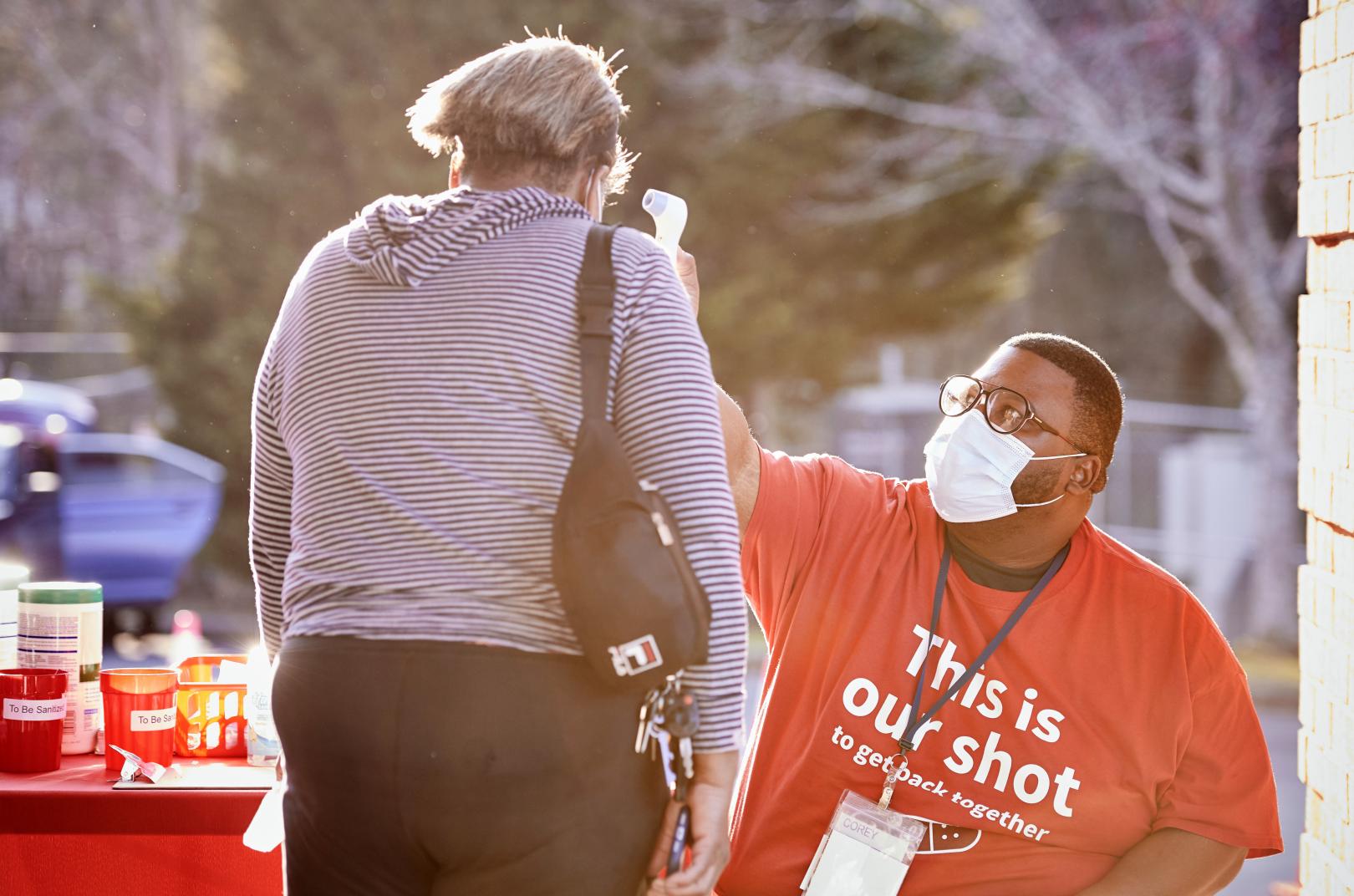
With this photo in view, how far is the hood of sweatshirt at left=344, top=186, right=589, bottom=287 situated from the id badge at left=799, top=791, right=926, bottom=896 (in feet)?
3.68

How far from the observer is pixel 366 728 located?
5.39 ft

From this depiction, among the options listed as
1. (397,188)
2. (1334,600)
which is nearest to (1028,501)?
Answer: (1334,600)

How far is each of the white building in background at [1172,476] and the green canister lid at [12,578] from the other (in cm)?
1135

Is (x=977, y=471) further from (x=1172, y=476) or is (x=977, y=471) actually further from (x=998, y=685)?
(x=1172, y=476)

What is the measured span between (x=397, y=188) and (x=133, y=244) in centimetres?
928

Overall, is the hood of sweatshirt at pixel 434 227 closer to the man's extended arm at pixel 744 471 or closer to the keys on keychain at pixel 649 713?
the keys on keychain at pixel 649 713

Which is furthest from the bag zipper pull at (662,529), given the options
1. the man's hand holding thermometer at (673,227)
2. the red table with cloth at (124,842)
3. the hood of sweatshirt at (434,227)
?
the red table with cloth at (124,842)

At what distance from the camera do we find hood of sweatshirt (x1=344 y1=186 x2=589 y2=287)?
174cm

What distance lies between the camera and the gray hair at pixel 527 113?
1.80m

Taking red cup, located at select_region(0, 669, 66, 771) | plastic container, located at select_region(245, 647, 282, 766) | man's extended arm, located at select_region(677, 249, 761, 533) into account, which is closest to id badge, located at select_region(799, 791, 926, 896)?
man's extended arm, located at select_region(677, 249, 761, 533)

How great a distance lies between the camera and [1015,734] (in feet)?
7.75

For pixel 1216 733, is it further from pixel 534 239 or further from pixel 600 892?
pixel 534 239

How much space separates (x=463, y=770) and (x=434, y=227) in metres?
0.66

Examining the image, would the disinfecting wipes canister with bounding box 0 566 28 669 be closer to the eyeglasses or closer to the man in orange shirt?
the man in orange shirt
